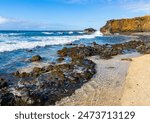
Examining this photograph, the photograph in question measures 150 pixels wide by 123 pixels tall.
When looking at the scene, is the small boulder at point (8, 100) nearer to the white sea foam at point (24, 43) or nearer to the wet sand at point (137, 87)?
the wet sand at point (137, 87)

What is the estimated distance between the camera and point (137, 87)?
Result: 12.6 meters

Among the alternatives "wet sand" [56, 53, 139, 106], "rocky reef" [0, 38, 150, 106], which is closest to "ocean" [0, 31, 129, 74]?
"rocky reef" [0, 38, 150, 106]

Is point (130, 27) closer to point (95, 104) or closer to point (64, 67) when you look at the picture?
point (64, 67)

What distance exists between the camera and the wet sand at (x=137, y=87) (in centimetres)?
1060

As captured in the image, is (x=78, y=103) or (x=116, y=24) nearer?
(x=78, y=103)

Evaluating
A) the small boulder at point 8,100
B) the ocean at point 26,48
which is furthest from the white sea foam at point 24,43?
the small boulder at point 8,100

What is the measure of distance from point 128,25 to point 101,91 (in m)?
81.6

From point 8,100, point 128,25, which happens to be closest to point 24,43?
point 8,100

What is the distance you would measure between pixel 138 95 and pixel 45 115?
5.17 m

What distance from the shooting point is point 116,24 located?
305 feet

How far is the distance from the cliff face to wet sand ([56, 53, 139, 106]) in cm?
7436

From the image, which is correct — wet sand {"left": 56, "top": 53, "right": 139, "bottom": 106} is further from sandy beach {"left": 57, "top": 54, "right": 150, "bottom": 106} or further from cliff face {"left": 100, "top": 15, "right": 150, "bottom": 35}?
cliff face {"left": 100, "top": 15, "right": 150, "bottom": 35}

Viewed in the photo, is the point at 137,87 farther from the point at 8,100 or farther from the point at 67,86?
the point at 8,100

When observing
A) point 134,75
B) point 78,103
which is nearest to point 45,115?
point 78,103
